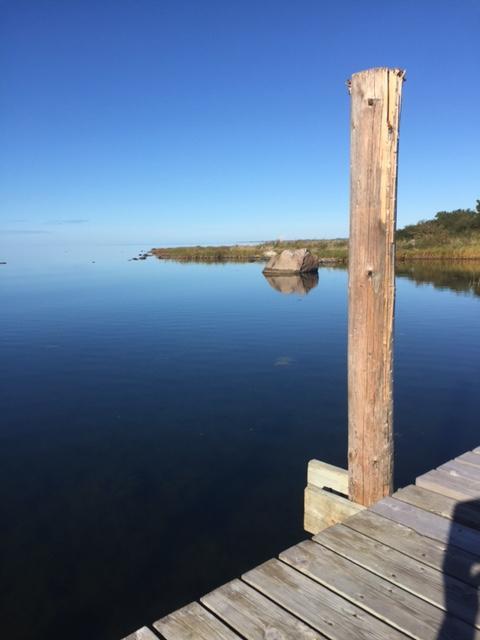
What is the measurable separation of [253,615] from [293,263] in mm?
37180

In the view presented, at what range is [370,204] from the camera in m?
3.62

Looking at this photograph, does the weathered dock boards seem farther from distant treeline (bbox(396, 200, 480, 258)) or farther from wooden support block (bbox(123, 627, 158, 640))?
distant treeline (bbox(396, 200, 480, 258))

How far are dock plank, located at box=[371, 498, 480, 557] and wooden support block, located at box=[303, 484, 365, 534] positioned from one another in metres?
0.28

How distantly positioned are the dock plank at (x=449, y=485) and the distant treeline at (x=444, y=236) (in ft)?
153

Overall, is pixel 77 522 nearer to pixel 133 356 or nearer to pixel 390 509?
pixel 390 509

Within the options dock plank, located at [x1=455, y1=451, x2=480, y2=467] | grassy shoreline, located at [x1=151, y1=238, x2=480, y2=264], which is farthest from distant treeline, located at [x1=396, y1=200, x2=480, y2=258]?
dock plank, located at [x1=455, y1=451, x2=480, y2=467]

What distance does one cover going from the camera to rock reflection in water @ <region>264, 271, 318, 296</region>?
29000 millimetres

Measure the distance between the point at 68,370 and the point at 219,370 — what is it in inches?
158

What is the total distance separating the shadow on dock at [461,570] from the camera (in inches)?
99.0

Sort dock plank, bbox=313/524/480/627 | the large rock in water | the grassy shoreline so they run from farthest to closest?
the grassy shoreline < the large rock in water < dock plank, bbox=313/524/480/627

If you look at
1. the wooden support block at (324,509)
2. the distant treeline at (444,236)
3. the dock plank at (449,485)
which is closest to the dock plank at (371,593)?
the wooden support block at (324,509)

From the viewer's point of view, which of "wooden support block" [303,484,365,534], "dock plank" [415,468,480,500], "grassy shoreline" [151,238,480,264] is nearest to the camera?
"dock plank" [415,468,480,500]

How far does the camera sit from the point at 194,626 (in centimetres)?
258

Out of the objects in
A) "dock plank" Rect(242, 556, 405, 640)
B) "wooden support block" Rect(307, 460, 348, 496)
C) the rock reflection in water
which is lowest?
"wooden support block" Rect(307, 460, 348, 496)
